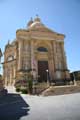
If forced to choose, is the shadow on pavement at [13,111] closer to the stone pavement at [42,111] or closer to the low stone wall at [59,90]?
the stone pavement at [42,111]

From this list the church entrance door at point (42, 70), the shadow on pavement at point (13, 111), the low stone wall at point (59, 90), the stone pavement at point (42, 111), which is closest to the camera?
the stone pavement at point (42, 111)

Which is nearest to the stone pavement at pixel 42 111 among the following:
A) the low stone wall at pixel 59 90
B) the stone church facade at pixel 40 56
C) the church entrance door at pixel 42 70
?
the low stone wall at pixel 59 90

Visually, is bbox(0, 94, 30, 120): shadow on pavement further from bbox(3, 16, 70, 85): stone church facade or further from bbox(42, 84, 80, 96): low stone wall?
bbox(3, 16, 70, 85): stone church facade

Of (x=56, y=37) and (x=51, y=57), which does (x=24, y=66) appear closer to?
(x=51, y=57)

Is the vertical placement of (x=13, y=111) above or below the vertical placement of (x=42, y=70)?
below

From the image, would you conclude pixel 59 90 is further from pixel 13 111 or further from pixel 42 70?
pixel 13 111

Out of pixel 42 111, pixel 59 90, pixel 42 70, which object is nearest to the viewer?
pixel 42 111

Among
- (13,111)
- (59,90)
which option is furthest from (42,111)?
(59,90)

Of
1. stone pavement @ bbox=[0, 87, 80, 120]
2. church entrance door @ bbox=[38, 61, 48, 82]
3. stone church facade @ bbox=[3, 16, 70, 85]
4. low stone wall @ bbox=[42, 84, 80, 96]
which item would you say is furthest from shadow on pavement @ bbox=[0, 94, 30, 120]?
church entrance door @ bbox=[38, 61, 48, 82]

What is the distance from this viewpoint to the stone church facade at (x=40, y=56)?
110ft

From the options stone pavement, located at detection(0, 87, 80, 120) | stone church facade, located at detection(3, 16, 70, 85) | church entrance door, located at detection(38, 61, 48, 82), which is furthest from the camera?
church entrance door, located at detection(38, 61, 48, 82)

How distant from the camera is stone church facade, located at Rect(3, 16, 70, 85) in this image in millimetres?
33513

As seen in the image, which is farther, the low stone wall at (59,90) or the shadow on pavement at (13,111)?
the low stone wall at (59,90)

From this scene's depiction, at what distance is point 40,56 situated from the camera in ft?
117
